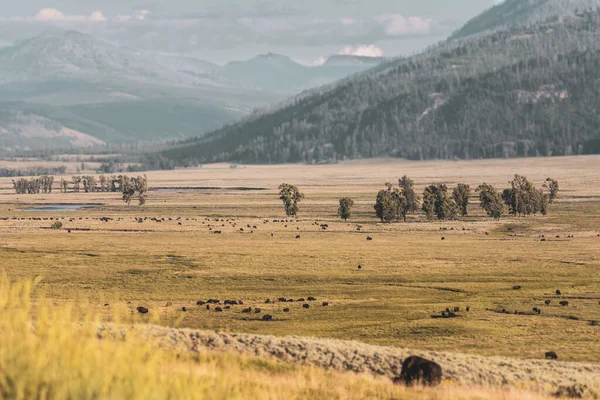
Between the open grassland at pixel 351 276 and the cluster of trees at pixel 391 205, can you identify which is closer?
the open grassland at pixel 351 276

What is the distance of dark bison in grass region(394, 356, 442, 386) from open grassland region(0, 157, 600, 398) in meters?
11.7

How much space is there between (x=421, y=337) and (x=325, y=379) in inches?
1233

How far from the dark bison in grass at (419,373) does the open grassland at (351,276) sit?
38.5ft

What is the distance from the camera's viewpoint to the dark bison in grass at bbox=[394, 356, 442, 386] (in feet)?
110

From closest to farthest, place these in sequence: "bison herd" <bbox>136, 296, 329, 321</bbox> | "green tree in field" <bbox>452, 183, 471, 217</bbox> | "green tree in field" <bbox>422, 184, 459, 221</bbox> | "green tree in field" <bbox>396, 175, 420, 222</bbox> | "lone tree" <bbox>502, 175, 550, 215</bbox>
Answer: "bison herd" <bbox>136, 296, 329, 321</bbox>
"green tree in field" <bbox>422, 184, 459, 221</bbox>
"green tree in field" <bbox>396, 175, 420, 222</bbox>
"lone tree" <bbox>502, 175, 550, 215</bbox>
"green tree in field" <bbox>452, 183, 471, 217</bbox>

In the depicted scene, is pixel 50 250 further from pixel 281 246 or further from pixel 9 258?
pixel 281 246

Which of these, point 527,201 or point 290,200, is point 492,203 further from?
point 290,200

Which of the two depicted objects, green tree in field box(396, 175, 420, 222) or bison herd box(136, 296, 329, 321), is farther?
green tree in field box(396, 175, 420, 222)

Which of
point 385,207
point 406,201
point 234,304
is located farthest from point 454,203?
point 234,304

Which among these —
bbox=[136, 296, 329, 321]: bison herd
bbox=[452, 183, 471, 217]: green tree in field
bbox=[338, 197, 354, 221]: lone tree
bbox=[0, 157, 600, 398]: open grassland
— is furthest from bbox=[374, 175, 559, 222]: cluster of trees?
bbox=[136, 296, 329, 321]: bison herd

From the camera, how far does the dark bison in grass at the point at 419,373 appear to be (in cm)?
3350

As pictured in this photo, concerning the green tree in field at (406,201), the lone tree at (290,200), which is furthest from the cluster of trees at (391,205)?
the lone tree at (290,200)

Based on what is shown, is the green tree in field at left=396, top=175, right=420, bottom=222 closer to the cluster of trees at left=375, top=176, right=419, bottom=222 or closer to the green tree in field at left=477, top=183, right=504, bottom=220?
the cluster of trees at left=375, top=176, right=419, bottom=222

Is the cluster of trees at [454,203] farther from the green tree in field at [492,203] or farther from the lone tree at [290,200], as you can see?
the lone tree at [290,200]
